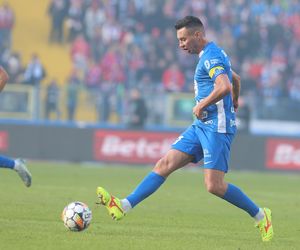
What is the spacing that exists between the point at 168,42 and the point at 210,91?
19804mm

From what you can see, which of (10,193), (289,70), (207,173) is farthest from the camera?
(289,70)

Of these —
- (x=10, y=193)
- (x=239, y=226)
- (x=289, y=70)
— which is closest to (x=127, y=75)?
(x=289, y=70)

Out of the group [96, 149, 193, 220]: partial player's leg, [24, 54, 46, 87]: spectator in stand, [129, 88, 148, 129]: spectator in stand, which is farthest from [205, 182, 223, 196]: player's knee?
[24, 54, 46, 87]: spectator in stand

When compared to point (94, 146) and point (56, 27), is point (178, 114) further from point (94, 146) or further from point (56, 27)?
point (56, 27)

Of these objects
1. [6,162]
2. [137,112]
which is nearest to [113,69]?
[137,112]

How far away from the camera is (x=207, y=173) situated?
366 inches

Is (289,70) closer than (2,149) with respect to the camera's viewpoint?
No

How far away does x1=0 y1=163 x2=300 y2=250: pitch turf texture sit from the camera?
8.80 metres

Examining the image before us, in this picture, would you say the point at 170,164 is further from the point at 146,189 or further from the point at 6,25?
the point at 6,25

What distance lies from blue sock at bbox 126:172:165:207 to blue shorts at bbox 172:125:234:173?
1.33ft

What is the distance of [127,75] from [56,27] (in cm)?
366

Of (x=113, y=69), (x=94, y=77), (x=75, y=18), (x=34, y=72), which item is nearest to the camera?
(x=34, y=72)

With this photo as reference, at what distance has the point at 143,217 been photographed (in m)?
11.5

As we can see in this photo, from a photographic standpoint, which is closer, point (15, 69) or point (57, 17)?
point (15, 69)
